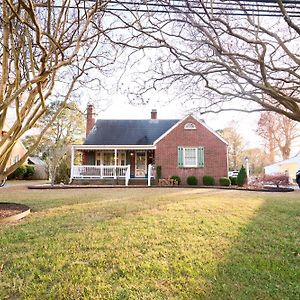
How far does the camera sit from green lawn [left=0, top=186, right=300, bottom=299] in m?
3.41

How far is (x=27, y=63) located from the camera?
29.4 ft

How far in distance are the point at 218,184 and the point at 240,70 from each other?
1503cm

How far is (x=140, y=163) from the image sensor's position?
23.9 meters

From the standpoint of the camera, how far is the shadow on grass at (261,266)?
3.53 metres

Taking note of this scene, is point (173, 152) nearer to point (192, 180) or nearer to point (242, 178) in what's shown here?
point (192, 180)

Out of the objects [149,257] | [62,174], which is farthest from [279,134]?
[149,257]

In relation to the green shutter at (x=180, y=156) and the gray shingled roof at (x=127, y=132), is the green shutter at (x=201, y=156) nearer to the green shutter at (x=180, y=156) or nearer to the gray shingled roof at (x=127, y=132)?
the green shutter at (x=180, y=156)

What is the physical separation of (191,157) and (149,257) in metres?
17.8

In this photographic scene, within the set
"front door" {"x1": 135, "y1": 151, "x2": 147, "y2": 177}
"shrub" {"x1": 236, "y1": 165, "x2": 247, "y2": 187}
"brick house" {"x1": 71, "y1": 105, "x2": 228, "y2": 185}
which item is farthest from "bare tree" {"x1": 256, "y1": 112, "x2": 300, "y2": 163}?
"front door" {"x1": 135, "y1": 151, "x2": 147, "y2": 177}

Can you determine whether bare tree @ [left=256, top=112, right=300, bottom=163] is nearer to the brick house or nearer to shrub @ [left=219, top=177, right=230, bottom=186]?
the brick house

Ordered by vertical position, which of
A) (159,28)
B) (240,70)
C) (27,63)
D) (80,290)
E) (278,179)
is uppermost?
(159,28)

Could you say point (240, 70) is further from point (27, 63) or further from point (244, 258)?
point (27, 63)

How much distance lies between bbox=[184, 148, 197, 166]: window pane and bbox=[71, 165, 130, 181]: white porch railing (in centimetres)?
438

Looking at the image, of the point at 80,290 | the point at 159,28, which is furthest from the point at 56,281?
the point at 159,28
